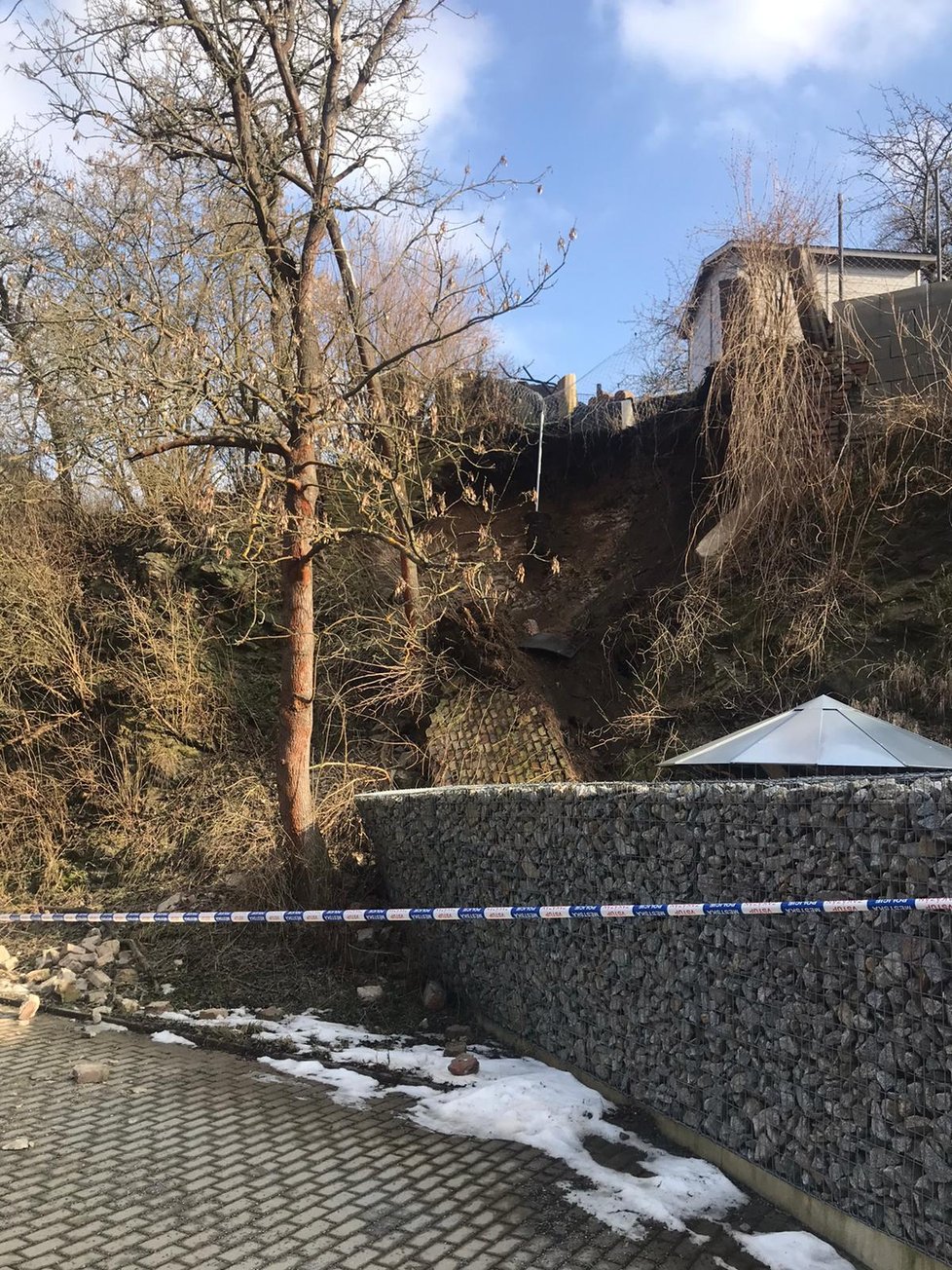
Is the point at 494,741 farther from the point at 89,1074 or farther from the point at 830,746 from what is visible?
the point at 89,1074

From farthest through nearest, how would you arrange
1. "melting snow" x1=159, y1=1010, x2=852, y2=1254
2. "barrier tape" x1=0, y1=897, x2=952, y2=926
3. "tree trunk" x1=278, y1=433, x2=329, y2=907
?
1. "tree trunk" x1=278, y1=433, x2=329, y2=907
2. "melting snow" x1=159, y1=1010, x2=852, y2=1254
3. "barrier tape" x1=0, y1=897, x2=952, y2=926

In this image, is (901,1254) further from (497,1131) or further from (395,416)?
(395,416)

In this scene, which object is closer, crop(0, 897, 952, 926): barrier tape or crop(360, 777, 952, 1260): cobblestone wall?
crop(360, 777, 952, 1260): cobblestone wall

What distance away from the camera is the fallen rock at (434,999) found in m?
7.18

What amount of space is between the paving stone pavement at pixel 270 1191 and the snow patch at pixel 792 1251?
7 centimetres

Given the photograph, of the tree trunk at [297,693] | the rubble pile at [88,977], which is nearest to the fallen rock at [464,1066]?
the rubble pile at [88,977]

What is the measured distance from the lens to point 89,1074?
19.1 feet

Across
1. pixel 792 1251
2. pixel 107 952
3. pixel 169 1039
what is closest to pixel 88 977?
pixel 107 952

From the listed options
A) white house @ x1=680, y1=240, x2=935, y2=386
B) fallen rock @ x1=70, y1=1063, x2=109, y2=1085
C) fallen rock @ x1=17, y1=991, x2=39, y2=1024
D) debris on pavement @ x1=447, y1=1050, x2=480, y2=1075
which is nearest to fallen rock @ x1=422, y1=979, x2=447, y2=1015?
debris on pavement @ x1=447, y1=1050, x2=480, y2=1075

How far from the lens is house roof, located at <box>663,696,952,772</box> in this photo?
6387 millimetres

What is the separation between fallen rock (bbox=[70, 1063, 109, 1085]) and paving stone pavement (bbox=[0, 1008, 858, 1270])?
0.08 meters

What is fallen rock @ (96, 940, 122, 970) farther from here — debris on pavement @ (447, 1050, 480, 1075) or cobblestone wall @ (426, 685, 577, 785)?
debris on pavement @ (447, 1050, 480, 1075)

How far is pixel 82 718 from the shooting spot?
1244 centimetres

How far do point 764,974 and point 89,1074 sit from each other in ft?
13.9
